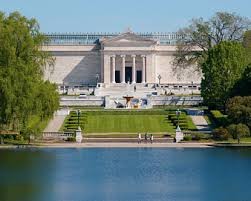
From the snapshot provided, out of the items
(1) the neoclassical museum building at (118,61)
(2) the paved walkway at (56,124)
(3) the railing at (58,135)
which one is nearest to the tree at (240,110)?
(3) the railing at (58,135)

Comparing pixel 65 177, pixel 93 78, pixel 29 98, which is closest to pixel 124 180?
pixel 65 177

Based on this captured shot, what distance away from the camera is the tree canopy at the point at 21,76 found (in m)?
69.9

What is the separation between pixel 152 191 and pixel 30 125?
98.9 feet

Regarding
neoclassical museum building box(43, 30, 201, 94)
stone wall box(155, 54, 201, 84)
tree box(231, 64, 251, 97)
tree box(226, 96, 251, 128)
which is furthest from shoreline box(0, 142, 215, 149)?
stone wall box(155, 54, 201, 84)

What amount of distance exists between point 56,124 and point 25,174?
100 ft

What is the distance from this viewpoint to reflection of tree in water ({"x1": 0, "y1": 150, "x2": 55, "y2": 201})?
48.3 meters

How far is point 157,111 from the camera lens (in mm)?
93250

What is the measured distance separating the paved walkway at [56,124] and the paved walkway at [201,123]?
11.1 meters

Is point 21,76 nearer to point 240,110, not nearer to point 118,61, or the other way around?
point 240,110

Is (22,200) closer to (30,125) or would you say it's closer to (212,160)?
(212,160)

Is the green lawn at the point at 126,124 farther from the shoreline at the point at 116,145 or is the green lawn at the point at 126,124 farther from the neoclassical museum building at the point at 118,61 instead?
the neoclassical museum building at the point at 118,61

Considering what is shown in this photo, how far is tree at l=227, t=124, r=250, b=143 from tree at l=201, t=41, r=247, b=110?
14955 mm

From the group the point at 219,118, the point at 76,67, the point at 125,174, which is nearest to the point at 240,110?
the point at 219,118

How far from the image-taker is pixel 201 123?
8569cm
